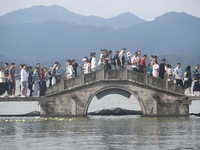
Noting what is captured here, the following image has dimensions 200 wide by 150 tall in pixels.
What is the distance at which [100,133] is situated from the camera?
53188mm

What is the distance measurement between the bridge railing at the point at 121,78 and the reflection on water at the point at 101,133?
2361 millimetres

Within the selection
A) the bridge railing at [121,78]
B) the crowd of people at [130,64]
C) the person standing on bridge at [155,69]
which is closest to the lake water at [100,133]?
the bridge railing at [121,78]

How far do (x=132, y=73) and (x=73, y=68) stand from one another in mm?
4341

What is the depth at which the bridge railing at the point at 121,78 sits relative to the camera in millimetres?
63969

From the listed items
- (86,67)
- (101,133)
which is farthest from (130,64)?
(101,133)

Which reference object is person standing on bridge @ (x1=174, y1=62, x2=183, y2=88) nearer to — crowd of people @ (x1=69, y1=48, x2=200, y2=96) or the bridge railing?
crowd of people @ (x1=69, y1=48, x2=200, y2=96)

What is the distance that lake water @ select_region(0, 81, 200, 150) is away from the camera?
4650 cm

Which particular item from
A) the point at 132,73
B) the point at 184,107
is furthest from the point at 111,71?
the point at 184,107

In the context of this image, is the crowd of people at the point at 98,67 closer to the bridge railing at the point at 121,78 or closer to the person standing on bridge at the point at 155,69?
the person standing on bridge at the point at 155,69

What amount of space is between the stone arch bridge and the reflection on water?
47.1 inches

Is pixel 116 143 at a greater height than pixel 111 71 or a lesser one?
lesser

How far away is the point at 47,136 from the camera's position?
51.5 meters

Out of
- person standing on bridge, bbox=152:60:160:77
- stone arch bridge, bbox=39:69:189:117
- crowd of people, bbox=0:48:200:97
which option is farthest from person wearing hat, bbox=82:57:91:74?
person standing on bridge, bbox=152:60:160:77

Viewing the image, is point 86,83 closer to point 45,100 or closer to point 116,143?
point 45,100
